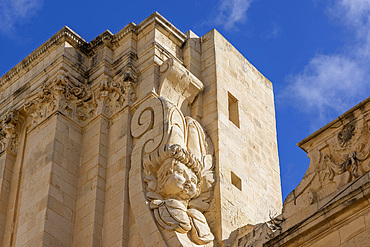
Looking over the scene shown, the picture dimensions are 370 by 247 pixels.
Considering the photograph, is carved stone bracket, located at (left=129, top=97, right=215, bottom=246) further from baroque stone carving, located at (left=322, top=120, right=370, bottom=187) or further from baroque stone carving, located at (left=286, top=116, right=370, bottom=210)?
baroque stone carving, located at (left=322, top=120, right=370, bottom=187)

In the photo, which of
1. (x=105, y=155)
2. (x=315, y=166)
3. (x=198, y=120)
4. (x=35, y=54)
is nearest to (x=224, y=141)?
(x=198, y=120)

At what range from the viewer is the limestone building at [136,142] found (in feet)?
68.1

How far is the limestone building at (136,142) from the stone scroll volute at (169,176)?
0.09 ft

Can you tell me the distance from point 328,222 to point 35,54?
11.1m

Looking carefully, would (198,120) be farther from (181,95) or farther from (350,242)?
(350,242)

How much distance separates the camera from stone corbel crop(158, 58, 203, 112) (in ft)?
75.0

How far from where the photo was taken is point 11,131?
960 inches

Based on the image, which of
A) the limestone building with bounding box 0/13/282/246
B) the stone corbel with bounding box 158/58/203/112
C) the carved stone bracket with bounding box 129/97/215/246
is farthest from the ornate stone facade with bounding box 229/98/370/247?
the stone corbel with bounding box 158/58/203/112

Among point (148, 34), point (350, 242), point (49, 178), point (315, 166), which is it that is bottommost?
point (350, 242)

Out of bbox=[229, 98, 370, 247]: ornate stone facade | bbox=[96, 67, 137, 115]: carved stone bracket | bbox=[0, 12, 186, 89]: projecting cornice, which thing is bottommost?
bbox=[229, 98, 370, 247]: ornate stone facade

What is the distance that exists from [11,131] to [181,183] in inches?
227

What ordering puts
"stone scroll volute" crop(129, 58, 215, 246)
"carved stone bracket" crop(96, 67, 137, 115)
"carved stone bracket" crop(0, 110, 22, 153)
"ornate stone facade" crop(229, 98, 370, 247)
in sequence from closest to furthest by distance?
"ornate stone facade" crop(229, 98, 370, 247)
"stone scroll volute" crop(129, 58, 215, 246)
"carved stone bracket" crop(96, 67, 137, 115)
"carved stone bracket" crop(0, 110, 22, 153)

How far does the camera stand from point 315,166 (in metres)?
18.9

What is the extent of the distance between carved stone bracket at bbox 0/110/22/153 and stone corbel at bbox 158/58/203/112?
4089 millimetres
